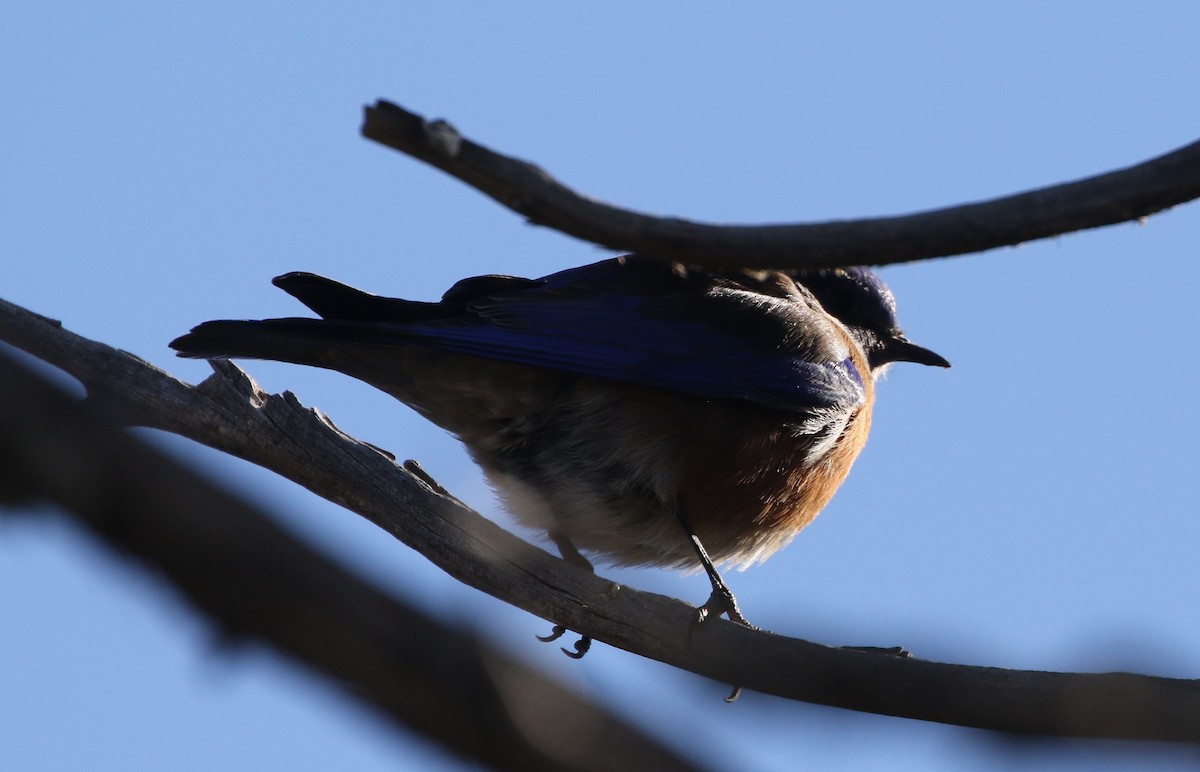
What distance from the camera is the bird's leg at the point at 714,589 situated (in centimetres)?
556

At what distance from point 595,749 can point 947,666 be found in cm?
322

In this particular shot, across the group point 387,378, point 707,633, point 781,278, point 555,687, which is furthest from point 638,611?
point 555,687

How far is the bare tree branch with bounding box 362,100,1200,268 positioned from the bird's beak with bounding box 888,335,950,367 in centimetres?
489

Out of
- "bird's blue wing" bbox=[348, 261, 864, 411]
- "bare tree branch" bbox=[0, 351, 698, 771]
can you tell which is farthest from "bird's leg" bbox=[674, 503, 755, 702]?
"bare tree branch" bbox=[0, 351, 698, 771]

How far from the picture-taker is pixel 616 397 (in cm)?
599

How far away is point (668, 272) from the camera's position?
6707 millimetres

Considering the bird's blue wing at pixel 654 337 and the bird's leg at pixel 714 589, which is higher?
the bird's blue wing at pixel 654 337

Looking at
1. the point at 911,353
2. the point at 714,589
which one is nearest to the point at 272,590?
the point at 714,589

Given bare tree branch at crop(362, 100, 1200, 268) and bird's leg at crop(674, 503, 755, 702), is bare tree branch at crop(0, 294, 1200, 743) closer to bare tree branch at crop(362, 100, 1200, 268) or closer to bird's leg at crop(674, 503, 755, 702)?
bird's leg at crop(674, 503, 755, 702)

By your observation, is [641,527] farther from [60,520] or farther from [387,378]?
[60,520]

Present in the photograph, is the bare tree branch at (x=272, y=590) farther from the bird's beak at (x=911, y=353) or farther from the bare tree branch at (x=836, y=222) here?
the bird's beak at (x=911, y=353)

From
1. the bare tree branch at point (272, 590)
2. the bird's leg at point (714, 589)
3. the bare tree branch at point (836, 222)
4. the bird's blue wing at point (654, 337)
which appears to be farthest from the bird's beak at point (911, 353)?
the bare tree branch at point (272, 590)

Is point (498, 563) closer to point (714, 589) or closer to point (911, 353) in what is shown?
point (714, 589)

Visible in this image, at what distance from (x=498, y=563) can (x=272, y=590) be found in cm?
356
